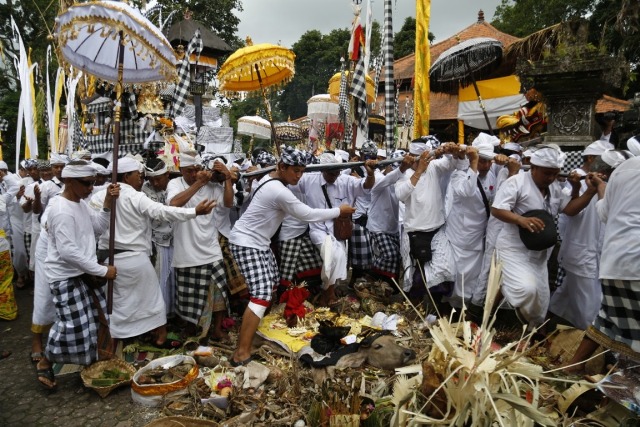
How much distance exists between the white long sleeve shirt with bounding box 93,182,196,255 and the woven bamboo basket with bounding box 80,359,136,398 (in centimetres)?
102

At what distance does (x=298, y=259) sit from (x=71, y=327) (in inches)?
99.5

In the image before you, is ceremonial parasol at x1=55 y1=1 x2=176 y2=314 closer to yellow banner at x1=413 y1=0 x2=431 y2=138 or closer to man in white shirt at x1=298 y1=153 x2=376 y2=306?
man in white shirt at x1=298 y1=153 x2=376 y2=306

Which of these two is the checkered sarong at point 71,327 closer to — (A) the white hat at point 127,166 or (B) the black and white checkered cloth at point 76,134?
(A) the white hat at point 127,166

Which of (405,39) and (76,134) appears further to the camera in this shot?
(405,39)

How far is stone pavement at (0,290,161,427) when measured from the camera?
3.28 meters

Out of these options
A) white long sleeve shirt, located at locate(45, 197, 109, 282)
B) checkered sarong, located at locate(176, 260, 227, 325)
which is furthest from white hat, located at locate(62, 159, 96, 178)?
checkered sarong, located at locate(176, 260, 227, 325)

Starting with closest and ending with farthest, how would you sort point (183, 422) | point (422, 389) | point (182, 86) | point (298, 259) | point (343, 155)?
point (422, 389) → point (183, 422) → point (298, 259) → point (182, 86) → point (343, 155)

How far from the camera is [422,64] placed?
5742 millimetres

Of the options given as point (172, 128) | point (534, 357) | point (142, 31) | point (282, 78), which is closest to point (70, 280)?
point (142, 31)

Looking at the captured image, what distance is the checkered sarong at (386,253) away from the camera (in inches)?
229

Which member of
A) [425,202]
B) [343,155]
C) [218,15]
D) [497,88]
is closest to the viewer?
[425,202]

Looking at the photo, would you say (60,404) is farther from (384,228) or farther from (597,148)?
(597,148)

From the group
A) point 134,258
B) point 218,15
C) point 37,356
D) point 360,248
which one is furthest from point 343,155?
point 218,15

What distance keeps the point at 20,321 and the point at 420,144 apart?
5.33 meters
